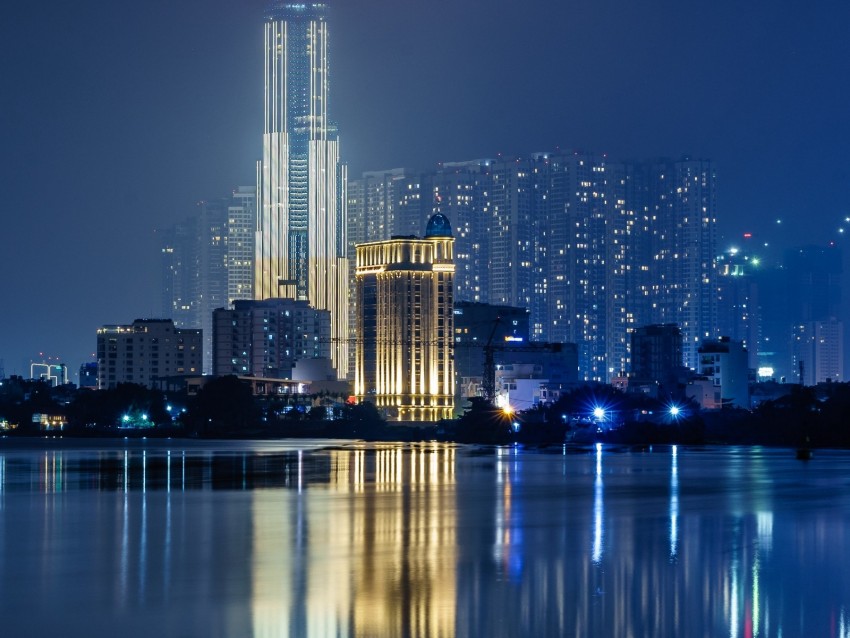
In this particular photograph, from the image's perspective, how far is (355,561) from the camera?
37.2 meters

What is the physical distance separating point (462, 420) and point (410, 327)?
39.2 m

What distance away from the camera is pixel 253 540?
4166 centimetres

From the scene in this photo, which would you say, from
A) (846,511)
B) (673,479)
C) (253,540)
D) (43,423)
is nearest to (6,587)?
(253,540)

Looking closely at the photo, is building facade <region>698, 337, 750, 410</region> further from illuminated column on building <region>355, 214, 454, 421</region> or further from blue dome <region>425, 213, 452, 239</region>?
blue dome <region>425, 213, 452, 239</region>

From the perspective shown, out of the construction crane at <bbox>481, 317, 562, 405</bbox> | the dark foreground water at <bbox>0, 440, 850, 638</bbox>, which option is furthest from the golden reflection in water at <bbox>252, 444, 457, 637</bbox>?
the construction crane at <bbox>481, 317, 562, 405</bbox>

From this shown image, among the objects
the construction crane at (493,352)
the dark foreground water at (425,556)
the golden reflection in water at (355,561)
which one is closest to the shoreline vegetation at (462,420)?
the construction crane at (493,352)

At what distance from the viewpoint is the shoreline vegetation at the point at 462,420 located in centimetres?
12606

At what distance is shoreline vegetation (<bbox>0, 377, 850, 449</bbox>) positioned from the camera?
126062 millimetres

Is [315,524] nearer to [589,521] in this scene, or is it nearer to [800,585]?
[589,521]

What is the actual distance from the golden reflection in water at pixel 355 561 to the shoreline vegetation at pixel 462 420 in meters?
58.5

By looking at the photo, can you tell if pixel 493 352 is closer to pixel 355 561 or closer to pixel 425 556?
pixel 425 556

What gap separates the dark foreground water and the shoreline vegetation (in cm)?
5326

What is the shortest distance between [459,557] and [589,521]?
1026 cm

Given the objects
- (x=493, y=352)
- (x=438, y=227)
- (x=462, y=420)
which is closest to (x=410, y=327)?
(x=493, y=352)
